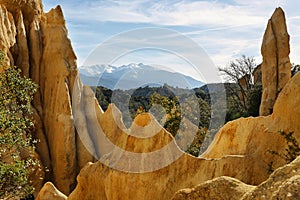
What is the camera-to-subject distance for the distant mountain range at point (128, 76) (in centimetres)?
1659

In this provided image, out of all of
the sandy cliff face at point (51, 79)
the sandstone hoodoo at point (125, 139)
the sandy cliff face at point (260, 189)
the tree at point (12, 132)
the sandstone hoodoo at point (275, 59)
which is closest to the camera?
the sandy cliff face at point (260, 189)

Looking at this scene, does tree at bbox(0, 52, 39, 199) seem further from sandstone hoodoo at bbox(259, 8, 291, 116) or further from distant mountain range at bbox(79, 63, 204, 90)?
sandstone hoodoo at bbox(259, 8, 291, 116)

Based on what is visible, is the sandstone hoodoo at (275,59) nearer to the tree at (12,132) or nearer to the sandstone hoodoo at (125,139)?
the sandstone hoodoo at (125,139)

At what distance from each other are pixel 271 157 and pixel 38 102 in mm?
12229

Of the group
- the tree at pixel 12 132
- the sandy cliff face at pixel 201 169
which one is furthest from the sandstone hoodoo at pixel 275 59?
the tree at pixel 12 132

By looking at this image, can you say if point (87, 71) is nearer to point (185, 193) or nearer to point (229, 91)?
point (185, 193)

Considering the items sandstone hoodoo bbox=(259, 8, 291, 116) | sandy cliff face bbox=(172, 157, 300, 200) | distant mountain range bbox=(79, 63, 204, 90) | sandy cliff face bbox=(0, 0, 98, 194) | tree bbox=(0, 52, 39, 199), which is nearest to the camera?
sandy cliff face bbox=(172, 157, 300, 200)

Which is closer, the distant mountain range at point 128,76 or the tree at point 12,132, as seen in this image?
the tree at point 12,132

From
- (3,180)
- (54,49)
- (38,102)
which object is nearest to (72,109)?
(38,102)

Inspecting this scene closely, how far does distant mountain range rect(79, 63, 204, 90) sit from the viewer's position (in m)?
16.6

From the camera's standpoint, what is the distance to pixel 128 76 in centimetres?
1733

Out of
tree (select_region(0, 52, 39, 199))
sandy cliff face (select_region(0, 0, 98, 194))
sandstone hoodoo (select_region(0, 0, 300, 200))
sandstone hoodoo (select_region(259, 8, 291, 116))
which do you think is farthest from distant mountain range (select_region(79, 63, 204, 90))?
tree (select_region(0, 52, 39, 199))

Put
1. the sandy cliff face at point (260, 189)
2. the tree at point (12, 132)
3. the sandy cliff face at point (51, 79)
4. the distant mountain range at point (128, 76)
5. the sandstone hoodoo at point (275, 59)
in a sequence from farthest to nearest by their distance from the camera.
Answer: the sandstone hoodoo at point (275, 59) → the sandy cliff face at point (51, 79) → the distant mountain range at point (128, 76) → the tree at point (12, 132) → the sandy cliff face at point (260, 189)

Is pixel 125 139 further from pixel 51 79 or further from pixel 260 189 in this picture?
pixel 51 79
